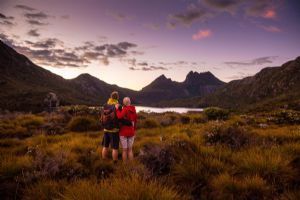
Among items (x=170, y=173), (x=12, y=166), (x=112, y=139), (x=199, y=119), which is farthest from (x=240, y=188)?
(x=199, y=119)

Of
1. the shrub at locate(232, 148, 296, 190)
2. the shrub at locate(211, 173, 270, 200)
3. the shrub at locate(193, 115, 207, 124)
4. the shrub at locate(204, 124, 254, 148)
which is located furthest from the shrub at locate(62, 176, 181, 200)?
the shrub at locate(193, 115, 207, 124)

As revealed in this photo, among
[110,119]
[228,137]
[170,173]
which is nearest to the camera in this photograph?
[170,173]

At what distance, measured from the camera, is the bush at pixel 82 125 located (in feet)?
46.2

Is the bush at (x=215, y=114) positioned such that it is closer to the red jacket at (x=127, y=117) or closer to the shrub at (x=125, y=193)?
the red jacket at (x=127, y=117)

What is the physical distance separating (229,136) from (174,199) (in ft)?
17.4

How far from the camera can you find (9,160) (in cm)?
628

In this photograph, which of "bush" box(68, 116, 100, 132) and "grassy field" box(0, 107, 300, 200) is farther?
"bush" box(68, 116, 100, 132)

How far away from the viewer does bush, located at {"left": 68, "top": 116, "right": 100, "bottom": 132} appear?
14094 mm

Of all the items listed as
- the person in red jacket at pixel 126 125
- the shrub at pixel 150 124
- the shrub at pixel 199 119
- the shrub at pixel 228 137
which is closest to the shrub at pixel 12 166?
the person in red jacket at pixel 126 125

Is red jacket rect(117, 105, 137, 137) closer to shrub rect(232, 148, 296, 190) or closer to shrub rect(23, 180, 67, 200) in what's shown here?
shrub rect(23, 180, 67, 200)

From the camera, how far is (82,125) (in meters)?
14.4

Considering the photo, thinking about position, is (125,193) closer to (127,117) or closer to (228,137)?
(127,117)

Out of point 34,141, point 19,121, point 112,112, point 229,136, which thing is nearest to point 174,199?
point 112,112

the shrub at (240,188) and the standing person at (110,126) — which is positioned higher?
the standing person at (110,126)
